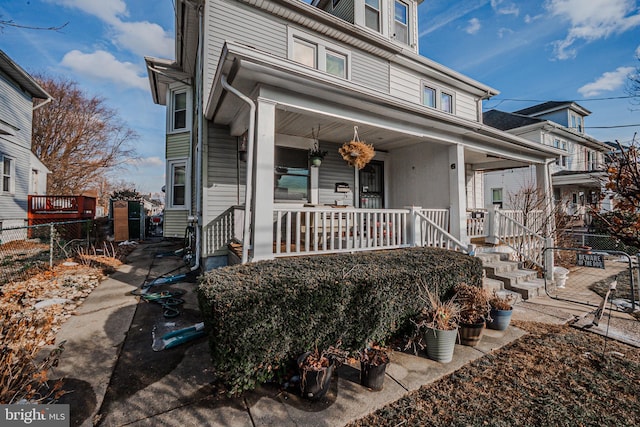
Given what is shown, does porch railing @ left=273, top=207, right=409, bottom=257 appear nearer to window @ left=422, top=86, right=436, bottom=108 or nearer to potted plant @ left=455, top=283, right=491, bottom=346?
potted plant @ left=455, top=283, right=491, bottom=346

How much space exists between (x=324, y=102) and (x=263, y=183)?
1.77m

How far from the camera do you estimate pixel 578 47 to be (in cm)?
1045

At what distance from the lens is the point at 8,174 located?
10547 millimetres

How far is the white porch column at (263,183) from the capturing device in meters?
3.81

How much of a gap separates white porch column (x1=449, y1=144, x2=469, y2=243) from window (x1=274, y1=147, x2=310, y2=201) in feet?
11.5

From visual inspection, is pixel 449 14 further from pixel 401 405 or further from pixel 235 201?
pixel 401 405

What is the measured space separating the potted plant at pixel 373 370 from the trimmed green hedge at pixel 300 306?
306mm

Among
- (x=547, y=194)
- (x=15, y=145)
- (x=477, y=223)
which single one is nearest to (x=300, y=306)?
(x=477, y=223)

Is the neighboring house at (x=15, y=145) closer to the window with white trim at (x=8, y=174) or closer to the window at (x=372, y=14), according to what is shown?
the window with white trim at (x=8, y=174)

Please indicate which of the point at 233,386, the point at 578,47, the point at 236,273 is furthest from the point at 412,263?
the point at 578,47

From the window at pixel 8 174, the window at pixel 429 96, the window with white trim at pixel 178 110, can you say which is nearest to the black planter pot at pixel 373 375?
the window at pixel 429 96

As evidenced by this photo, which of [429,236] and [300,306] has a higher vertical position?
[429,236]

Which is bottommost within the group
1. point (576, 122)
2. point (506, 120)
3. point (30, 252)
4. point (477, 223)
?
point (30, 252)

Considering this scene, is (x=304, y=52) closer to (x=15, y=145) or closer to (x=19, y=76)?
(x=19, y=76)
